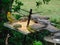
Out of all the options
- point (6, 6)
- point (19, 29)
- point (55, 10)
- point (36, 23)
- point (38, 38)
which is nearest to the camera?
point (19, 29)

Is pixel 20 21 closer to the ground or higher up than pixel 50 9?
higher up

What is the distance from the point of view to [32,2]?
866 centimetres

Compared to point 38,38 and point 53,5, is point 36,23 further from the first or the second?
point 53,5

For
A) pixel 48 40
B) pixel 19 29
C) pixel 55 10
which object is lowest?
pixel 55 10

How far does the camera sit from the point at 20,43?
430 cm

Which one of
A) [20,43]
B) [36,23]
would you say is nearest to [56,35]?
[36,23]

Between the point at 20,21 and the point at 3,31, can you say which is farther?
the point at 3,31

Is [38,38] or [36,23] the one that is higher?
[36,23]

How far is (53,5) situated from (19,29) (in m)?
5.19

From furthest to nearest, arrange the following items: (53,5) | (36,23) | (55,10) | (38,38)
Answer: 1. (53,5)
2. (55,10)
3. (38,38)
4. (36,23)

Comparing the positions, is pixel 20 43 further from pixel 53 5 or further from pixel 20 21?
pixel 53 5

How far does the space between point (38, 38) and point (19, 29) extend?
123cm

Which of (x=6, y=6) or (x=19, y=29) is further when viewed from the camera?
(x=6, y=6)

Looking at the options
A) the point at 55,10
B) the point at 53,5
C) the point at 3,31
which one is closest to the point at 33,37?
the point at 3,31
